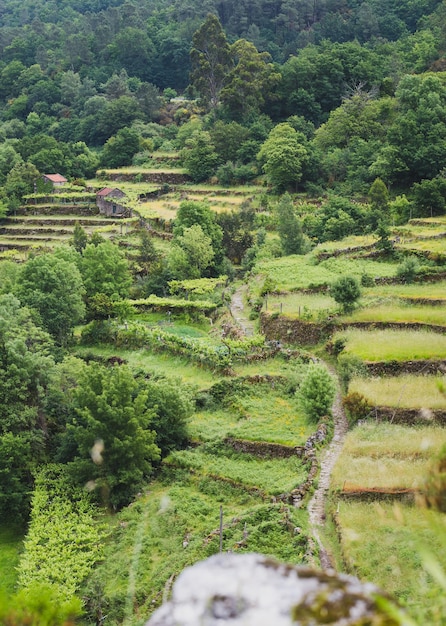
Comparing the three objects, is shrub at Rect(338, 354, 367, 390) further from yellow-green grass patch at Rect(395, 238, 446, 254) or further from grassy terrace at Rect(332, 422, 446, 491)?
yellow-green grass patch at Rect(395, 238, 446, 254)

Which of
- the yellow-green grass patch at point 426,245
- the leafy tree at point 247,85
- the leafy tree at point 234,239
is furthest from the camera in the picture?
the leafy tree at point 247,85

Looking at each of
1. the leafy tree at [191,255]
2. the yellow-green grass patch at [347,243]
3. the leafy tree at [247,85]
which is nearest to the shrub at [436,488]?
the yellow-green grass patch at [347,243]

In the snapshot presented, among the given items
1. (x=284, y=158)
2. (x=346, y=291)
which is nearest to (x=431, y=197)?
(x=284, y=158)

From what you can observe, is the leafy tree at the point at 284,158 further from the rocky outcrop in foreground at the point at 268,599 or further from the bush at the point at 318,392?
the rocky outcrop in foreground at the point at 268,599

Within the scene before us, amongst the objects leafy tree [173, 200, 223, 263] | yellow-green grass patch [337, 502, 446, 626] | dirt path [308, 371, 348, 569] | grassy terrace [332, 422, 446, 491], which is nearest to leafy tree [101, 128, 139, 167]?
leafy tree [173, 200, 223, 263]

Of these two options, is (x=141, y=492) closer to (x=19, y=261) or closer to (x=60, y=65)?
(x=19, y=261)

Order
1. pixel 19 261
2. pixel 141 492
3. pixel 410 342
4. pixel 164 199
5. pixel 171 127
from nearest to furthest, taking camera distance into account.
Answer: pixel 141 492 → pixel 410 342 → pixel 19 261 → pixel 164 199 → pixel 171 127

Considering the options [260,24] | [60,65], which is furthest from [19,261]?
[260,24]
